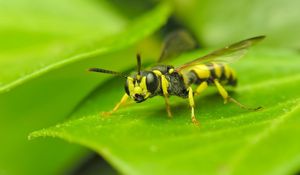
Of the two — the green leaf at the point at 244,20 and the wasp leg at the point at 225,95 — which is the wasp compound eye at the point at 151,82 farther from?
the green leaf at the point at 244,20

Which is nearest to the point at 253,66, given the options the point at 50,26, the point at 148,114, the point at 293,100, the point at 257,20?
the point at 257,20

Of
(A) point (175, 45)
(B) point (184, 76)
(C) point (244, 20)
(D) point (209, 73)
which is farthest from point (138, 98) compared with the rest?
(C) point (244, 20)

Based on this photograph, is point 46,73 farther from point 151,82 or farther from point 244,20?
point 244,20

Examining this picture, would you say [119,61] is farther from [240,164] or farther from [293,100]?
[240,164]

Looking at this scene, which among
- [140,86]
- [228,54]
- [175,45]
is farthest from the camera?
[175,45]

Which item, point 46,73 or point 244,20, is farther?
point 244,20

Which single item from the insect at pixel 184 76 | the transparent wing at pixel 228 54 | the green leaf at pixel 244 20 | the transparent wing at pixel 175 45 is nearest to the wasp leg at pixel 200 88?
the insect at pixel 184 76

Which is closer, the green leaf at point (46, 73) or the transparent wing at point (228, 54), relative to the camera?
the transparent wing at point (228, 54)
